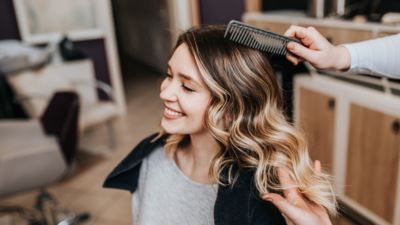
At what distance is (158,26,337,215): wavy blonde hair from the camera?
35.3 inches

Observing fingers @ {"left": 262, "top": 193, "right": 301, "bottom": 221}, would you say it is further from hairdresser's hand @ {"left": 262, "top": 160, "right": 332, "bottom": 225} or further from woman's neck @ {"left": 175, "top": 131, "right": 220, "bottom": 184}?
woman's neck @ {"left": 175, "top": 131, "right": 220, "bottom": 184}

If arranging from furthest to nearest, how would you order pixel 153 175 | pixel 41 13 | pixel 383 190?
pixel 41 13
pixel 383 190
pixel 153 175

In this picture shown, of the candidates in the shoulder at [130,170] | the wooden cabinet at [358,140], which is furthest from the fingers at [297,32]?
the wooden cabinet at [358,140]

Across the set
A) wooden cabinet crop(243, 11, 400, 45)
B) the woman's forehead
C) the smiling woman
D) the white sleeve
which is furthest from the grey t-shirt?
wooden cabinet crop(243, 11, 400, 45)

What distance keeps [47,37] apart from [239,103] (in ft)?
11.6

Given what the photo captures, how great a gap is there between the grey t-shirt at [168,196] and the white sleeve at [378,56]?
→ 569 mm

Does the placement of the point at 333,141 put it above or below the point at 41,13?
below

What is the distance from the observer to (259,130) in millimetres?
947

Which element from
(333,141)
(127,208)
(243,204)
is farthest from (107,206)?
(243,204)

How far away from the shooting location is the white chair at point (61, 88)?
9.56 ft

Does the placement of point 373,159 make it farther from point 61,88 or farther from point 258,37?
point 61,88

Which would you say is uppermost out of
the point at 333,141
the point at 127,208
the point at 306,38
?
the point at 306,38

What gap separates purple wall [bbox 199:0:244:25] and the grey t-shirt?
251 cm

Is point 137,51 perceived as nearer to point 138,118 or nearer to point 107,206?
point 138,118
